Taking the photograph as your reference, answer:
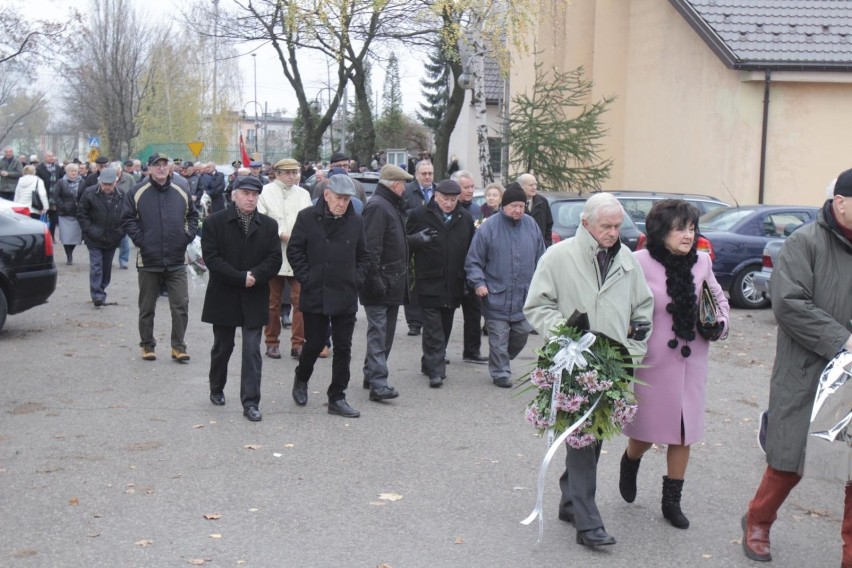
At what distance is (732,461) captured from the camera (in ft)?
25.1

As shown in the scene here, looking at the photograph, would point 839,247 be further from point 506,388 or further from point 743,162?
point 743,162

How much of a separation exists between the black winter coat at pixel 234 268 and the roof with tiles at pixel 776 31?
17.3 meters

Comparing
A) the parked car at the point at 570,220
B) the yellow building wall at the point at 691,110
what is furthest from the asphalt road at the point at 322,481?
the yellow building wall at the point at 691,110

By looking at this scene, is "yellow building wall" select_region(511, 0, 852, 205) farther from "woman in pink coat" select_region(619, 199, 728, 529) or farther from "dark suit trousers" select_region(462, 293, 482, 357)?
"woman in pink coat" select_region(619, 199, 728, 529)

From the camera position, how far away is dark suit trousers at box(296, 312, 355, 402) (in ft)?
28.0

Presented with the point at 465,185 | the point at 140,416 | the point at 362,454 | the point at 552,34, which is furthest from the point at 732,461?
the point at 552,34

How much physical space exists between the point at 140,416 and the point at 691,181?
64.9ft

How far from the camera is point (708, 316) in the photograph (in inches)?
226

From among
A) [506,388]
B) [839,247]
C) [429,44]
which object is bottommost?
[506,388]

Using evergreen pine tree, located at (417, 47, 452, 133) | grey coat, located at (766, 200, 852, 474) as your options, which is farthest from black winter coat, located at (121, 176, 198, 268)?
evergreen pine tree, located at (417, 47, 452, 133)

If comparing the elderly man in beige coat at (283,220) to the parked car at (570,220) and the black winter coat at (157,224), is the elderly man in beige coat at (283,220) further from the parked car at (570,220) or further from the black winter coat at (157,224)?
the parked car at (570,220)

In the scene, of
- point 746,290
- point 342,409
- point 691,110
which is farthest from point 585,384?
point 691,110

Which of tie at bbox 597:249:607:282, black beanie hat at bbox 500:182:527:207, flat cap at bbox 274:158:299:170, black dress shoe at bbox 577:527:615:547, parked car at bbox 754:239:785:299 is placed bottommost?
black dress shoe at bbox 577:527:615:547

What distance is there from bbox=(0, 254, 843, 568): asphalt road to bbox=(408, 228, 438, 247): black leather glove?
1328 mm
